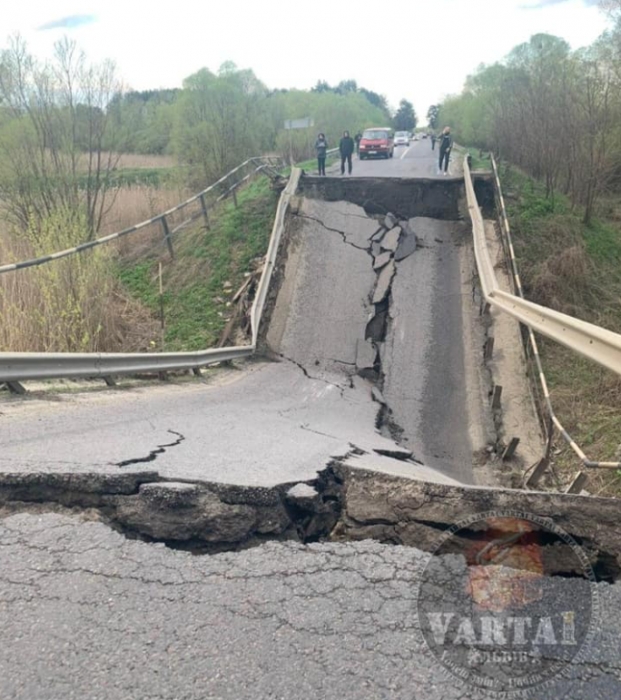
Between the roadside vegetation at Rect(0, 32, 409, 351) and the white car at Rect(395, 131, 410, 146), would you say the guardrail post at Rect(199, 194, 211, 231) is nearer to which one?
the roadside vegetation at Rect(0, 32, 409, 351)

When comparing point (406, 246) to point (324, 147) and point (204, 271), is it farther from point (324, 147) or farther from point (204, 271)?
point (324, 147)

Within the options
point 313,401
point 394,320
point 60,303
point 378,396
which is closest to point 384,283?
point 394,320

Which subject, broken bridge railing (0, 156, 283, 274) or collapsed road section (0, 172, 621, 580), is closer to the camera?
collapsed road section (0, 172, 621, 580)

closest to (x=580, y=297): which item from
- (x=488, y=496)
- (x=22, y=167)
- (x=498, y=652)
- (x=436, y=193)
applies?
(x=436, y=193)

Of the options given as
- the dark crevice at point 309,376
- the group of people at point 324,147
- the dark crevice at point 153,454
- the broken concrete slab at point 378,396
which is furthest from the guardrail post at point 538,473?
the group of people at point 324,147

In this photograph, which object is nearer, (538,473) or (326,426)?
(538,473)

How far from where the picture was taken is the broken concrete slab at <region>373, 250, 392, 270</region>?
13.4 metres

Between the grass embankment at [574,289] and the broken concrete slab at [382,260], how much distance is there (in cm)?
306

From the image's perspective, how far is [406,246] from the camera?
1391cm

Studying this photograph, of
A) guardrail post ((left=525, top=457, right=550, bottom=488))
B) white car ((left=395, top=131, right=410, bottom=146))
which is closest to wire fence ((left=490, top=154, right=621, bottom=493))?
guardrail post ((left=525, top=457, right=550, bottom=488))

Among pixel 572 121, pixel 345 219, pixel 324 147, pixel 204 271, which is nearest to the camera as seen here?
pixel 204 271

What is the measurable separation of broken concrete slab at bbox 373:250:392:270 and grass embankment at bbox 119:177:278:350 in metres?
2.82

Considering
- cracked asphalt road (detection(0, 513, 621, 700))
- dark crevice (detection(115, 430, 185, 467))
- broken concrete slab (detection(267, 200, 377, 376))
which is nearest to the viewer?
cracked asphalt road (detection(0, 513, 621, 700))

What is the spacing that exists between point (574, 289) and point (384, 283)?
13.9 ft
